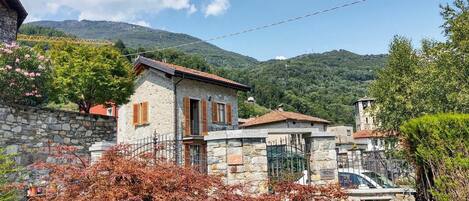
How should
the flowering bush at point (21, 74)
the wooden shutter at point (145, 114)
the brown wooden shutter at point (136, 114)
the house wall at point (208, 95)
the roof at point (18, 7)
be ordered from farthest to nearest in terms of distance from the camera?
the brown wooden shutter at point (136, 114)
the wooden shutter at point (145, 114)
the house wall at point (208, 95)
the roof at point (18, 7)
the flowering bush at point (21, 74)

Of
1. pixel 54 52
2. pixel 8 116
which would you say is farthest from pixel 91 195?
pixel 54 52

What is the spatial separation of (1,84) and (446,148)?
10.0 meters

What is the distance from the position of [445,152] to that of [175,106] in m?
15.6

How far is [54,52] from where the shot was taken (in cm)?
1389

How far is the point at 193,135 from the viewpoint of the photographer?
2053cm

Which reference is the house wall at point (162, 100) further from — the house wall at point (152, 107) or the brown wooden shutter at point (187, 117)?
the brown wooden shutter at point (187, 117)

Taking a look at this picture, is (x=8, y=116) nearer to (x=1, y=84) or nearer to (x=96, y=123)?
(x=1, y=84)

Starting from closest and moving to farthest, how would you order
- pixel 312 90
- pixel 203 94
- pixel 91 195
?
pixel 91 195 → pixel 203 94 → pixel 312 90

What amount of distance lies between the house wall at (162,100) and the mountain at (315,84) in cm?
2893

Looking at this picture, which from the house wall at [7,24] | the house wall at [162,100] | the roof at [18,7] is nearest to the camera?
the house wall at [7,24]

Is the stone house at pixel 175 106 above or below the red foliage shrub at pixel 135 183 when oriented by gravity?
above

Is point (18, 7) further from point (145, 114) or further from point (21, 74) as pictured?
point (21, 74)

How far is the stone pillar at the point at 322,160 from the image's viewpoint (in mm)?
7547

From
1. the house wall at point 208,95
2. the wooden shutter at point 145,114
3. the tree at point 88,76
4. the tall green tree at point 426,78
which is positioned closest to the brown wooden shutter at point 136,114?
the wooden shutter at point 145,114
